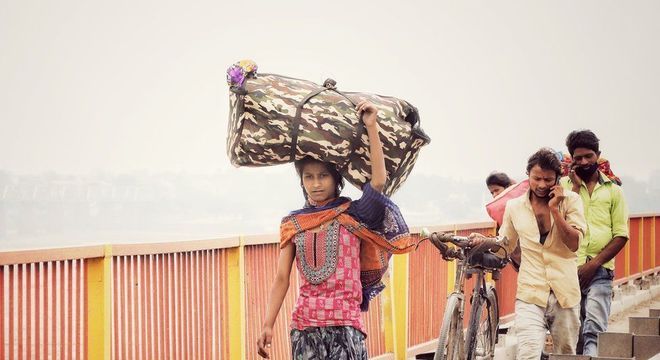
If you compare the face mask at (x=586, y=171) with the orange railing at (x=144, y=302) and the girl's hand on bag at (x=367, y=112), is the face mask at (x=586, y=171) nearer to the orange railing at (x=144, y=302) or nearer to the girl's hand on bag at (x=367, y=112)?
the orange railing at (x=144, y=302)

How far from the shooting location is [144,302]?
6.47m

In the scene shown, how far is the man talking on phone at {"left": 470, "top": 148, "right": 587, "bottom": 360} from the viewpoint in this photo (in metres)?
6.93

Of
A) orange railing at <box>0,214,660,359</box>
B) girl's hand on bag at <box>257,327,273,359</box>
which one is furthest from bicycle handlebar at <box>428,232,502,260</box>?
girl's hand on bag at <box>257,327,273,359</box>

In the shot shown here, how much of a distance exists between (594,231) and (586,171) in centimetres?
43

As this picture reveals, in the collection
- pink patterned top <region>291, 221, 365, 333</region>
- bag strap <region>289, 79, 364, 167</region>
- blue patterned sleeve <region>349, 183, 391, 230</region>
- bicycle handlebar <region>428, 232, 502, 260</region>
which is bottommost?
pink patterned top <region>291, 221, 365, 333</region>

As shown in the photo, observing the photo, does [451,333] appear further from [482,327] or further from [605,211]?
[605,211]

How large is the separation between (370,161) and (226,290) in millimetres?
2554

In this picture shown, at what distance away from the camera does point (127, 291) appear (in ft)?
20.8

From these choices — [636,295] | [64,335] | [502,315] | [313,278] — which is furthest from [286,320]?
[636,295]

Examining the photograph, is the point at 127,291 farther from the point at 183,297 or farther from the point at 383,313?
the point at 383,313

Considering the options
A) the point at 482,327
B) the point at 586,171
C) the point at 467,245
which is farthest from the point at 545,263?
the point at 482,327

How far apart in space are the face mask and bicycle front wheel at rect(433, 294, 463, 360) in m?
1.62

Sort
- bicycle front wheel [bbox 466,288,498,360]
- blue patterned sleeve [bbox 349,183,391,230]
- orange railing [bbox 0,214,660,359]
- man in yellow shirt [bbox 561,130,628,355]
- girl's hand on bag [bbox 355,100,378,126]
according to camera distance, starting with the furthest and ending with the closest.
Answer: man in yellow shirt [bbox 561,130,628,355], bicycle front wheel [bbox 466,288,498,360], orange railing [bbox 0,214,660,359], blue patterned sleeve [bbox 349,183,391,230], girl's hand on bag [bbox 355,100,378,126]

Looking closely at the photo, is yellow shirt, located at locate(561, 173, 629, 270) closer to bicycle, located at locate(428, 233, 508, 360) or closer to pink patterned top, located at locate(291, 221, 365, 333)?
bicycle, located at locate(428, 233, 508, 360)
